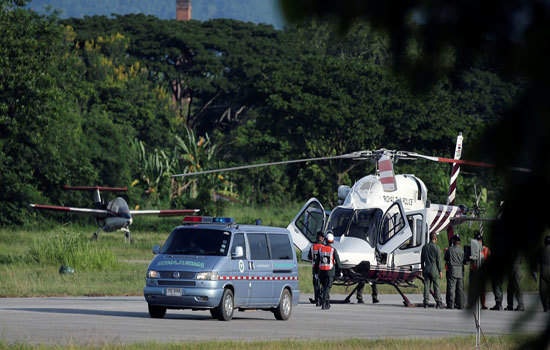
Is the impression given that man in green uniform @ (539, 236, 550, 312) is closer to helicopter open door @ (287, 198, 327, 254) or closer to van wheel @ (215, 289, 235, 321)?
van wheel @ (215, 289, 235, 321)

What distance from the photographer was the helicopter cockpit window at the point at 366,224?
26703 mm

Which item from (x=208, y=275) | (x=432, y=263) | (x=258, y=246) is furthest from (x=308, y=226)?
(x=208, y=275)

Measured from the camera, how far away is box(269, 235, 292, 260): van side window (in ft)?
69.9

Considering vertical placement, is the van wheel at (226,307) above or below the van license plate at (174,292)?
below

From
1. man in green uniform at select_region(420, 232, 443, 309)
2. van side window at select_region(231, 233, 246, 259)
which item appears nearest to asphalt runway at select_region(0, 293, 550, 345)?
man in green uniform at select_region(420, 232, 443, 309)

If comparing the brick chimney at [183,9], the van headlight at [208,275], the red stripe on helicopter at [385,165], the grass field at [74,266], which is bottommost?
the grass field at [74,266]

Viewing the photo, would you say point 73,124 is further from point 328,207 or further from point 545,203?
point 545,203

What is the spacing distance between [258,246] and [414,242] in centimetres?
796

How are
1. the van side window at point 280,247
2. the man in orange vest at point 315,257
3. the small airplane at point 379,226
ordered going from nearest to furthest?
the van side window at point 280,247, the man in orange vest at point 315,257, the small airplane at point 379,226

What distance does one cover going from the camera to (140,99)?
8650 centimetres

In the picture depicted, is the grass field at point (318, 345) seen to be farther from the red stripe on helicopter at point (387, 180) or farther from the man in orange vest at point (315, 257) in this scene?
the red stripe on helicopter at point (387, 180)

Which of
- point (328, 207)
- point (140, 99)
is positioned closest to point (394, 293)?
point (328, 207)

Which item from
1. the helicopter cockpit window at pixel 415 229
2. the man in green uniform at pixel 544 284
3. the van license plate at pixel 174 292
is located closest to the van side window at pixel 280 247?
the van license plate at pixel 174 292

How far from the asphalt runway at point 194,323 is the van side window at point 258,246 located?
4.40 ft
